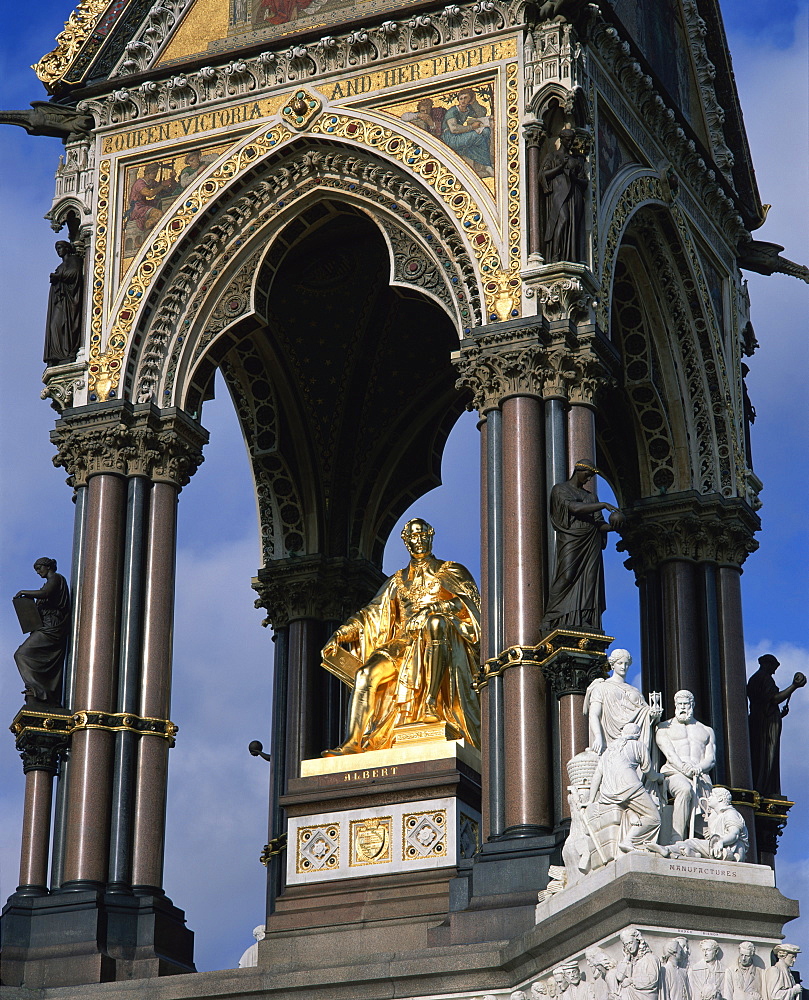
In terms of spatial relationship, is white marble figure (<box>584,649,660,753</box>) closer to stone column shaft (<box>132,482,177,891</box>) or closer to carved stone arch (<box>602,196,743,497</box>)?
stone column shaft (<box>132,482,177,891</box>)

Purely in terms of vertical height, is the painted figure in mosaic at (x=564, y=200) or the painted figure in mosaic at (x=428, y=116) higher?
the painted figure in mosaic at (x=428, y=116)

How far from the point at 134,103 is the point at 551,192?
5.34m

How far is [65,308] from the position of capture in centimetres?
2478

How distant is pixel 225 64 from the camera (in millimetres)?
25141

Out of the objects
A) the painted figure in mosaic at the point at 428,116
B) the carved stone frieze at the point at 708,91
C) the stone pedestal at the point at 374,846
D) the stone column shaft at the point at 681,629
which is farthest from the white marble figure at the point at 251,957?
the carved stone frieze at the point at 708,91

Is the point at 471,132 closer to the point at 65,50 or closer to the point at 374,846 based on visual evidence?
the point at 65,50

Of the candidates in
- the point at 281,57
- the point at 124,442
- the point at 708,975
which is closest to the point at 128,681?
the point at 124,442

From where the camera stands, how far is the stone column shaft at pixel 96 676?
2247 cm

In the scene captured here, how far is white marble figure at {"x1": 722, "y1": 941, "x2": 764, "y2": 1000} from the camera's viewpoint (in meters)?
17.8

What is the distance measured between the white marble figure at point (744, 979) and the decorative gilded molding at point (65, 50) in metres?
13.2

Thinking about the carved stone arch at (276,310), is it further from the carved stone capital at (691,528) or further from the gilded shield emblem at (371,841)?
the gilded shield emblem at (371,841)

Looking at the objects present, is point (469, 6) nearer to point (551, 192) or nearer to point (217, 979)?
point (551, 192)

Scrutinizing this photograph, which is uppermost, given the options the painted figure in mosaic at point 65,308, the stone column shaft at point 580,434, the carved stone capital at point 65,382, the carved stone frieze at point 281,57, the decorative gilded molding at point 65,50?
the decorative gilded molding at point 65,50

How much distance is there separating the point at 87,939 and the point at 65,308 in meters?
6.96
